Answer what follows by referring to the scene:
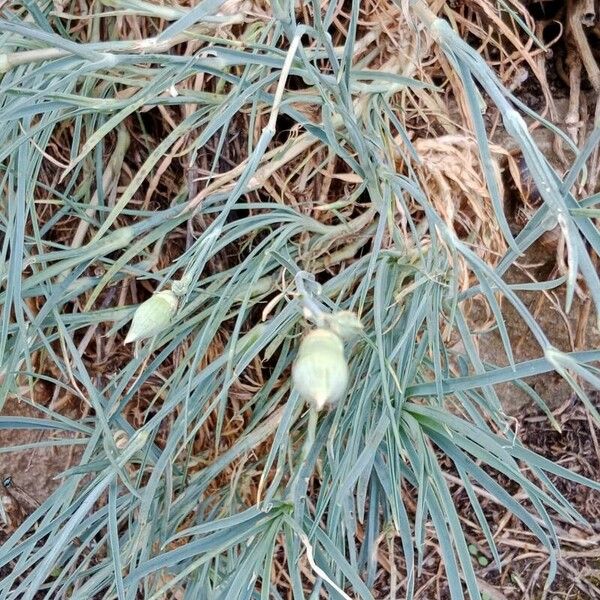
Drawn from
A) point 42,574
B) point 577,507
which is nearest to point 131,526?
point 42,574

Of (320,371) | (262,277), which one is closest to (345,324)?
(320,371)

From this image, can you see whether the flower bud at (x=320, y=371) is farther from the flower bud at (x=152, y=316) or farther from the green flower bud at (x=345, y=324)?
the flower bud at (x=152, y=316)

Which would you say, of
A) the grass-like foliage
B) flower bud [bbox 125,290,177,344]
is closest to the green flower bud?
the grass-like foliage

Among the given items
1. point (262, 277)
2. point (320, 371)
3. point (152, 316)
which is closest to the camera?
point (320, 371)

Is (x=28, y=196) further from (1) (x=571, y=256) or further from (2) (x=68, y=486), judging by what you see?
(1) (x=571, y=256)

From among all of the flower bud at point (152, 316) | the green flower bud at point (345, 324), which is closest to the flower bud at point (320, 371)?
the green flower bud at point (345, 324)

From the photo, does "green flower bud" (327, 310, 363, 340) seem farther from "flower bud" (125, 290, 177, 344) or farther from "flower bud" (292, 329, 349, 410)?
"flower bud" (125, 290, 177, 344)

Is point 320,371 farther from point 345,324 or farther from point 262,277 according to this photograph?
point 262,277
